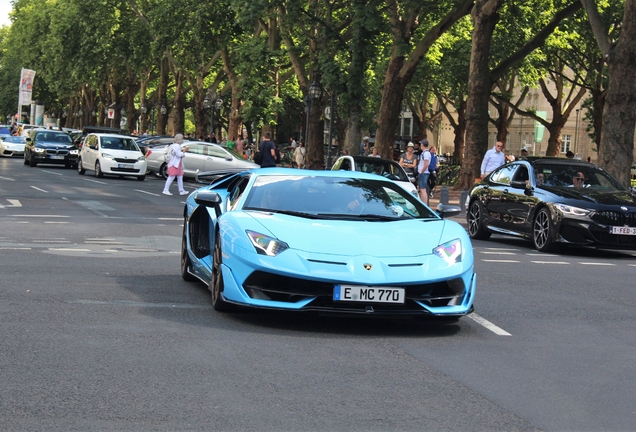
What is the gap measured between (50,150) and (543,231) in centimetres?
3303

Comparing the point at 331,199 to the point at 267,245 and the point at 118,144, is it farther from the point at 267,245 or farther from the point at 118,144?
the point at 118,144

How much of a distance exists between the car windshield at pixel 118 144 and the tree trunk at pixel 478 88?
13.1 meters

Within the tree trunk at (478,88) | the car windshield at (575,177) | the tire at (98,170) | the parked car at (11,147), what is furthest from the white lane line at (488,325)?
the parked car at (11,147)

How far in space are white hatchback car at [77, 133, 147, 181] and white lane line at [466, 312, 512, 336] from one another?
104ft

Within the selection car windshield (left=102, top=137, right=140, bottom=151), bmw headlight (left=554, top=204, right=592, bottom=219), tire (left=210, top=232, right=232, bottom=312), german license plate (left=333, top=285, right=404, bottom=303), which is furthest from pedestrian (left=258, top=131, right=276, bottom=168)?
german license plate (left=333, top=285, right=404, bottom=303)

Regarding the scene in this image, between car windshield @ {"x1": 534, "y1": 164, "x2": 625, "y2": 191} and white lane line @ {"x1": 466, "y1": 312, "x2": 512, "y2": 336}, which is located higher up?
car windshield @ {"x1": 534, "y1": 164, "x2": 625, "y2": 191}

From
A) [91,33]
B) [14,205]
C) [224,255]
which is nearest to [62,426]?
[224,255]

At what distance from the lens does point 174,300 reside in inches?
391

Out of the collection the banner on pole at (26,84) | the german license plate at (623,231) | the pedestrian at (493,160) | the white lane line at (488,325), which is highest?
the banner on pole at (26,84)

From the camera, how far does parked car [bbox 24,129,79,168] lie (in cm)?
4759

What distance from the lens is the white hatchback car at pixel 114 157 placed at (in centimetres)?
4022

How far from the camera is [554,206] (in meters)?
17.9

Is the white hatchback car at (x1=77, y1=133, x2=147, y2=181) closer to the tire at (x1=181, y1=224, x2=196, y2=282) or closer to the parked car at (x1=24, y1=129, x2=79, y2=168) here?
the parked car at (x1=24, y1=129, x2=79, y2=168)

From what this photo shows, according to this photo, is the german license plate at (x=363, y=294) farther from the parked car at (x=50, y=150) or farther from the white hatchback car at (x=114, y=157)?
the parked car at (x=50, y=150)
